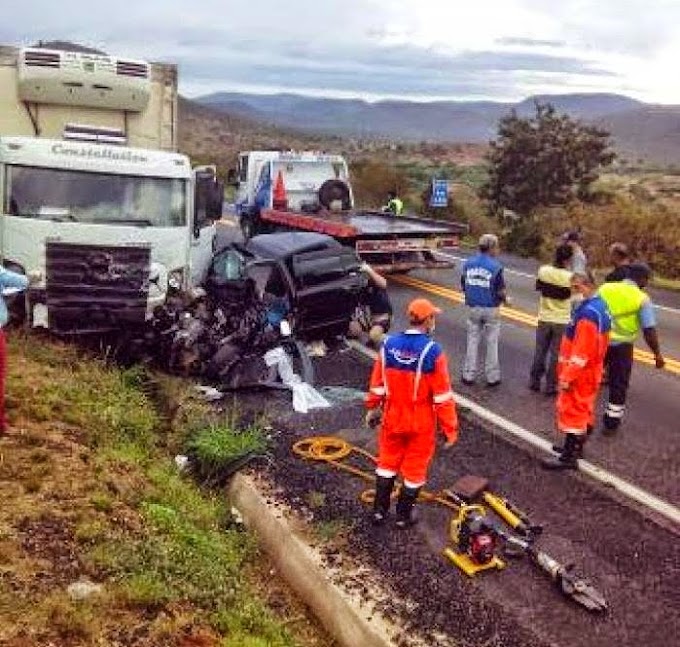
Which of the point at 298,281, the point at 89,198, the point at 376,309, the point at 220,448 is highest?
the point at 89,198

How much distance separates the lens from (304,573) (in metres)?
7.04

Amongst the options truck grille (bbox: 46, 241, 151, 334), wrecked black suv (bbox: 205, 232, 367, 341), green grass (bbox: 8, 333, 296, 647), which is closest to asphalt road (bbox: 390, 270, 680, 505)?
wrecked black suv (bbox: 205, 232, 367, 341)

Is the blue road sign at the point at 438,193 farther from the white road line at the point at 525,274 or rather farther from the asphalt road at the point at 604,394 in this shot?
the asphalt road at the point at 604,394

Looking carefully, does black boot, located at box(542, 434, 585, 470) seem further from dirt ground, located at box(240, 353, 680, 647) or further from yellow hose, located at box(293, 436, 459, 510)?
yellow hose, located at box(293, 436, 459, 510)

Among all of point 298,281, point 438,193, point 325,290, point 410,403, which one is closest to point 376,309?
point 325,290

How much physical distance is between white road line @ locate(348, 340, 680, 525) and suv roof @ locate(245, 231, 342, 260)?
9.62 feet

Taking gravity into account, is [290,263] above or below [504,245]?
above

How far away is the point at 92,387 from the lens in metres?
10.0

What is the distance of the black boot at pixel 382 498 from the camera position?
297 inches

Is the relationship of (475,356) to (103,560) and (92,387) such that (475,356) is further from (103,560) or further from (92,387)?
(103,560)

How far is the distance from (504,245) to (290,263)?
1589 cm

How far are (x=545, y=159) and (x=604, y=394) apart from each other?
2211 cm

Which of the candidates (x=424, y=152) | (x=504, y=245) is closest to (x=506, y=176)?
(x=504, y=245)

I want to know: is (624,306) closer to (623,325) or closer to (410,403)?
(623,325)
